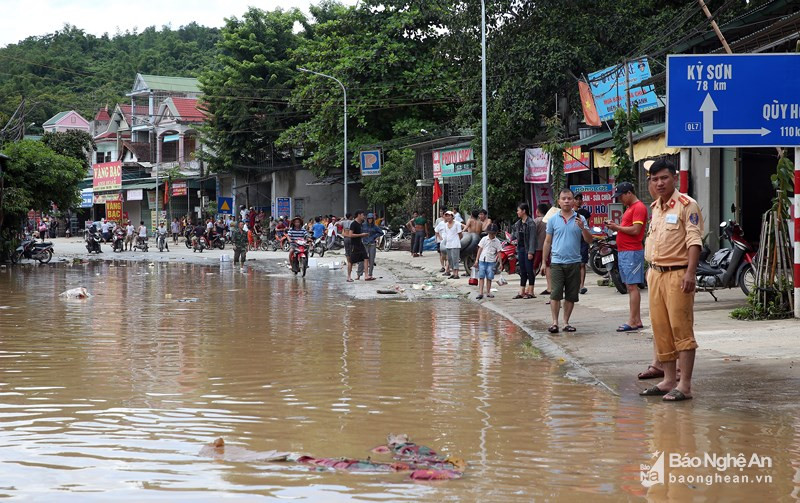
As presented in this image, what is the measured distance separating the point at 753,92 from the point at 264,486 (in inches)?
328

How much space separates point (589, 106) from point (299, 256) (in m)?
8.83

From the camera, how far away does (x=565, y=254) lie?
11570 millimetres

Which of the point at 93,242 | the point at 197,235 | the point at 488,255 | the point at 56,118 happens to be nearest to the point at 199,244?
the point at 197,235

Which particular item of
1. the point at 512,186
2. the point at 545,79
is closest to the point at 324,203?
the point at 512,186

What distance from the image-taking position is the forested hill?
75250 mm

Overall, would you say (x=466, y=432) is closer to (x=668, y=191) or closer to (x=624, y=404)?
(x=624, y=404)

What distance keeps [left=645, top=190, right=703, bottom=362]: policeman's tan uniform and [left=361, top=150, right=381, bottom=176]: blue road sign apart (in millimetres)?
36022

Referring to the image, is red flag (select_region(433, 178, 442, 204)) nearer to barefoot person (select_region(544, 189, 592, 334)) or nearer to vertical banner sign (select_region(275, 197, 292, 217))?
vertical banner sign (select_region(275, 197, 292, 217))

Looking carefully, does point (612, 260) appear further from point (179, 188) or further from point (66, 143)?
point (179, 188)

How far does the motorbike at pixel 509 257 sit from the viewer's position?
2305 cm

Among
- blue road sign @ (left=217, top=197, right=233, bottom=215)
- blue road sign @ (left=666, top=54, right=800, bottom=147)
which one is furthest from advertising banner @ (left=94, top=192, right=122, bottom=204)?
blue road sign @ (left=666, top=54, right=800, bottom=147)

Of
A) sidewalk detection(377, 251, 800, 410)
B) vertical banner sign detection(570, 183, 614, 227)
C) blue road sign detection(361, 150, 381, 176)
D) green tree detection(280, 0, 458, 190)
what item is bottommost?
sidewalk detection(377, 251, 800, 410)

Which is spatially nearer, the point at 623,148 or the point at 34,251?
the point at 623,148

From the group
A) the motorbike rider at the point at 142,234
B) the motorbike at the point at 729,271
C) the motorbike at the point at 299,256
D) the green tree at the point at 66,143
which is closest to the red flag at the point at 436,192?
the motorbike at the point at 299,256
